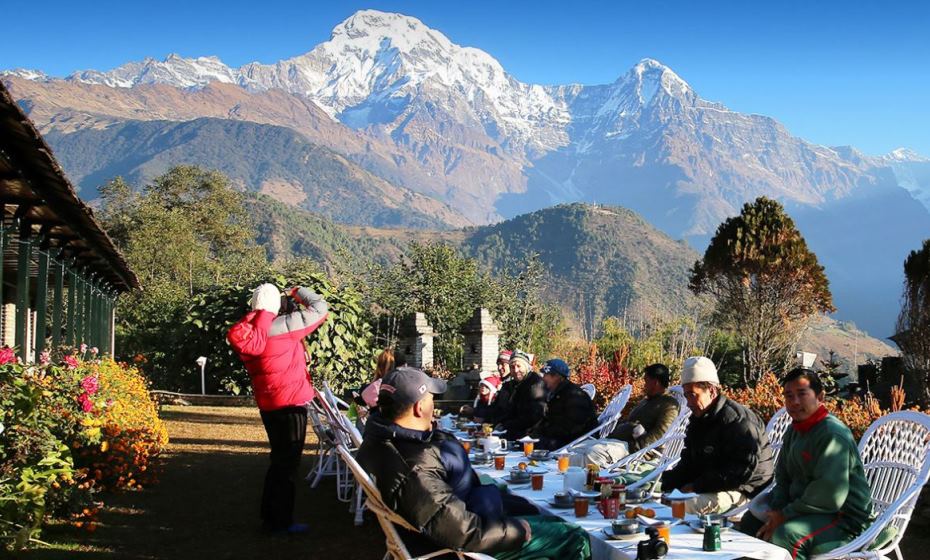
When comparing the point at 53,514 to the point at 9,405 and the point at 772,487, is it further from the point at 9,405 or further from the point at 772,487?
the point at 772,487

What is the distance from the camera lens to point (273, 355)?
5.77 m

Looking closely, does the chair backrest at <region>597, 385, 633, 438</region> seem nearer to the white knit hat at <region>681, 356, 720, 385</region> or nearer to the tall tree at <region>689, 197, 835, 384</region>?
the white knit hat at <region>681, 356, 720, 385</region>

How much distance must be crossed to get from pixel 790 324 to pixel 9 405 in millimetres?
14138

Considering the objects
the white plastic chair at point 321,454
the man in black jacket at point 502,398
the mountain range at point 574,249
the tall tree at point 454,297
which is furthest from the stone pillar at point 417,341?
the mountain range at point 574,249

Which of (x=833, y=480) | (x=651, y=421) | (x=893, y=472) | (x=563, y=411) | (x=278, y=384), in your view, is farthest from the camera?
(x=563, y=411)

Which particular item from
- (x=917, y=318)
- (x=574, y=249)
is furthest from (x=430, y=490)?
(x=574, y=249)

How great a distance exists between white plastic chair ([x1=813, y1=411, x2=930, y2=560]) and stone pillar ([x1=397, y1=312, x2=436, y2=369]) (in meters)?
9.67

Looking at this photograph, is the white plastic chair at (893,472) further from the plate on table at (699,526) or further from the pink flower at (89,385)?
the pink flower at (89,385)

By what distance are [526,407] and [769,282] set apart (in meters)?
10.4

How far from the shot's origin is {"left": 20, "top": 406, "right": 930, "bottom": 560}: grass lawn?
542 cm

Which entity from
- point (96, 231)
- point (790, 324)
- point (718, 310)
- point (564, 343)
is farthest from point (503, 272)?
point (96, 231)

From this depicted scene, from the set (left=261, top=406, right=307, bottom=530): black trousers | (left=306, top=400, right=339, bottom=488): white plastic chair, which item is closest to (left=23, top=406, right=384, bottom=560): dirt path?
(left=306, top=400, right=339, bottom=488): white plastic chair

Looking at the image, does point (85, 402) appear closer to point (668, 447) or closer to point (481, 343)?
point (668, 447)

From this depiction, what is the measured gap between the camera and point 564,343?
1598 centimetres
